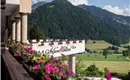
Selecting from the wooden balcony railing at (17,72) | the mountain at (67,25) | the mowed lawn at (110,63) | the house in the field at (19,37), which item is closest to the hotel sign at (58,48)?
the house in the field at (19,37)

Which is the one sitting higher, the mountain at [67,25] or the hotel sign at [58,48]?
the mountain at [67,25]

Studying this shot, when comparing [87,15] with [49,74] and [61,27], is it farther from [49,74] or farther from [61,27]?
[49,74]

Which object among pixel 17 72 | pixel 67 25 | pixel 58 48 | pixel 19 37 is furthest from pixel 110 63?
pixel 17 72

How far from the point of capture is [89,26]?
186 meters

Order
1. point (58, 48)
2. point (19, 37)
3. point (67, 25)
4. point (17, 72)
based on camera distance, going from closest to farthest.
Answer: point (17, 72)
point (19, 37)
point (58, 48)
point (67, 25)

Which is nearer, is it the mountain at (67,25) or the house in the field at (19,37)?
the house in the field at (19,37)

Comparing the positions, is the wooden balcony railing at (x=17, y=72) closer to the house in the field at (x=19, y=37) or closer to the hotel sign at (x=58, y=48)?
the house in the field at (x=19, y=37)

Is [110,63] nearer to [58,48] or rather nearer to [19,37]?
[58,48]

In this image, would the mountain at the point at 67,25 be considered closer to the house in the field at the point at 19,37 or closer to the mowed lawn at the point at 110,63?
the mowed lawn at the point at 110,63

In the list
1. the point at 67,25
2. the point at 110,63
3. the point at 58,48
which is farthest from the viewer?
the point at 67,25

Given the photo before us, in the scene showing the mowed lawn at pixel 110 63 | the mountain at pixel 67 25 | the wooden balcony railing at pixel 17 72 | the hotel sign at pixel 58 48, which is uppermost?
the mountain at pixel 67 25

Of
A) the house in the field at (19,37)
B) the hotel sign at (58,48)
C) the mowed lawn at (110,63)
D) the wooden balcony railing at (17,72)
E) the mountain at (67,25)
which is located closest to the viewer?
the wooden balcony railing at (17,72)

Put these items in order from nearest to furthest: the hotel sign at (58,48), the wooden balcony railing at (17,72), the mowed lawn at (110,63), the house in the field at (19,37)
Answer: the wooden balcony railing at (17,72) → the house in the field at (19,37) → the hotel sign at (58,48) → the mowed lawn at (110,63)

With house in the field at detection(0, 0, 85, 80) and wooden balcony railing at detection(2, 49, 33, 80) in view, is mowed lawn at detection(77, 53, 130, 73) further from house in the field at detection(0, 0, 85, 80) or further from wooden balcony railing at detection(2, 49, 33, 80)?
wooden balcony railing at detection(2, 49, 33, 80)
